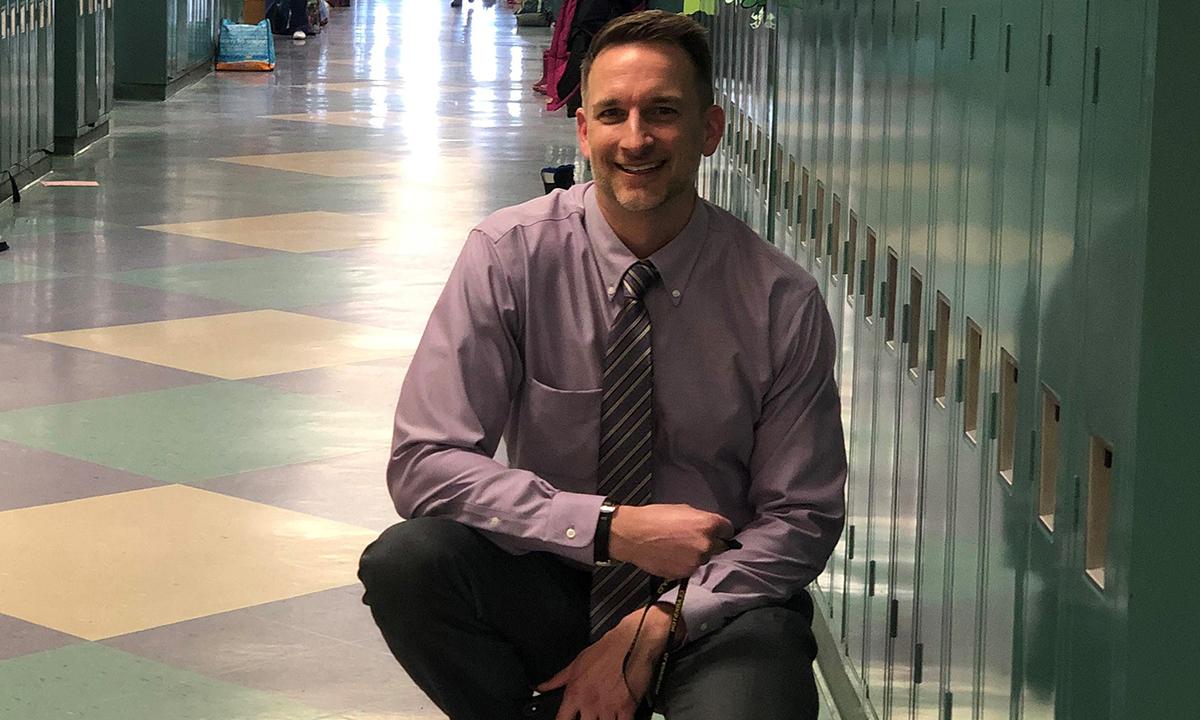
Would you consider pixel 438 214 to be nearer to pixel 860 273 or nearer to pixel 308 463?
pixel 308 463

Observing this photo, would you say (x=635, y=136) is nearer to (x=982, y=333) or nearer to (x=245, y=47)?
(x=982, y=333)

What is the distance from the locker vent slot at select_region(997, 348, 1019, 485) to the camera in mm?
2777

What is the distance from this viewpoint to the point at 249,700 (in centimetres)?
430

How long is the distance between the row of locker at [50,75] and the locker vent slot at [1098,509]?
32.5 feet

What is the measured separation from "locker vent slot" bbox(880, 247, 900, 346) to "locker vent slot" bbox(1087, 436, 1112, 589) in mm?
1460

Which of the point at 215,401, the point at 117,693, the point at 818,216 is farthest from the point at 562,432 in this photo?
the point at 215,401

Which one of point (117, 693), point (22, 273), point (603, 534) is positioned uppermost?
point (603, 534)

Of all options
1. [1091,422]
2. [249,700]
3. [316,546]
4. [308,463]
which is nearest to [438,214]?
[308,463]

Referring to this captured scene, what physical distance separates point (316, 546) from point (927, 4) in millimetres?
2770

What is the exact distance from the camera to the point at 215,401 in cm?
712

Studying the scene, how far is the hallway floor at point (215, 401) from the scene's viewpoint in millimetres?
4555

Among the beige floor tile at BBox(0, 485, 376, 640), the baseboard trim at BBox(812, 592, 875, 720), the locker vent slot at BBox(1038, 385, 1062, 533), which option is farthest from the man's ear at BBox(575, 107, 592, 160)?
the beige floor tile at BBox(0, 485, 376, 640)

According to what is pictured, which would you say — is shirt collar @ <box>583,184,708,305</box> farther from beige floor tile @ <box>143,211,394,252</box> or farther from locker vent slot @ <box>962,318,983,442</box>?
beige floor tile @ <box>143,211,394,252</box>

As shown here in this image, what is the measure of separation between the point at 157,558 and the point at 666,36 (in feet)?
9.16
